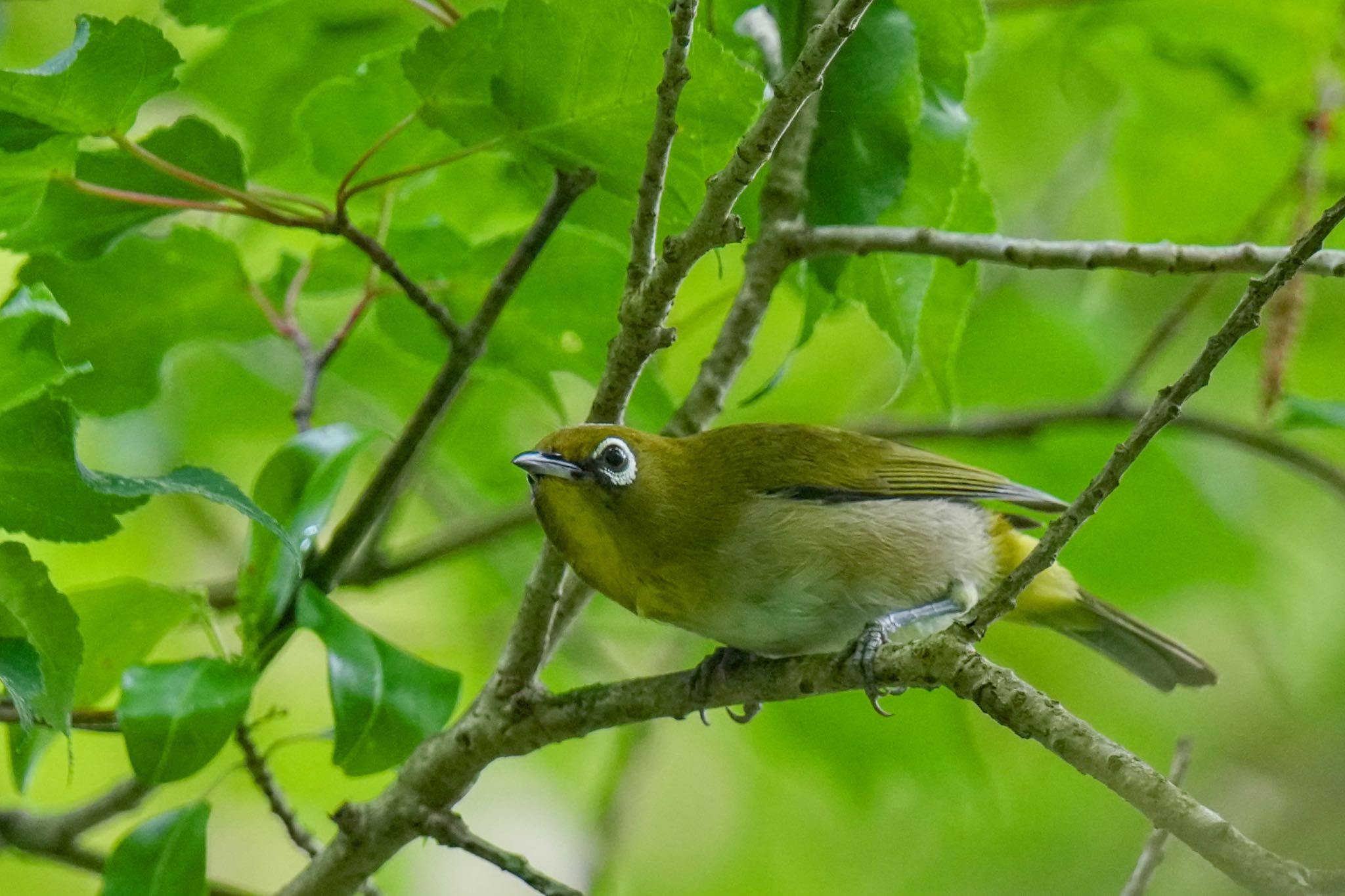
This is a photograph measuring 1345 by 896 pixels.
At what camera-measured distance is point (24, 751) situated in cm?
241

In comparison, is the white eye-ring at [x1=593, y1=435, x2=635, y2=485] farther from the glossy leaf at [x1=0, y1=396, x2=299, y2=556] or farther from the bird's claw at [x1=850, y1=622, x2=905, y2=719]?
the glossy leaf at [x1=0, y1=396, x2=299, y2=556]

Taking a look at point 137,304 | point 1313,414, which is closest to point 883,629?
point 1313,414

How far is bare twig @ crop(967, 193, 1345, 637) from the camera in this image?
1.77 meters

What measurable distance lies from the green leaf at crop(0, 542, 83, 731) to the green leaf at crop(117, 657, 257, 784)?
169mm

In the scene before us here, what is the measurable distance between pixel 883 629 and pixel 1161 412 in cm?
122

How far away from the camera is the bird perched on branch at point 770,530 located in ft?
9.76

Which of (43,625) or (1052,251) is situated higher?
(1052,251)

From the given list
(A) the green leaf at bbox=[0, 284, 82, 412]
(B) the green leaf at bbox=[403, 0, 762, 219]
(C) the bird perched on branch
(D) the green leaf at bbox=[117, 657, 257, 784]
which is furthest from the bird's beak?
(A) the green leaf at bbox=[0, 284, 82, 412]

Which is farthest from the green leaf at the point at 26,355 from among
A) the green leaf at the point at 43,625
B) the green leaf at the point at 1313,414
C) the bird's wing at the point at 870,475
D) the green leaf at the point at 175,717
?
the green leaf at the point at 1313,414

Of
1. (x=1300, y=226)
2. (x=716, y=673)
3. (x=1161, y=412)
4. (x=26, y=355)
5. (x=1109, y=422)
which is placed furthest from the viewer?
(x=1109, y=422)

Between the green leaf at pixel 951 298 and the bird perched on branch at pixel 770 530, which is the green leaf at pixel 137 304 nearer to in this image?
the bird perched on branch at pixel 770 530

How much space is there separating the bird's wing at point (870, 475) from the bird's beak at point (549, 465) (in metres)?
0.56

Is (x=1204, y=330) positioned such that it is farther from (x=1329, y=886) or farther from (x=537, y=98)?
(x=1329, y=886)

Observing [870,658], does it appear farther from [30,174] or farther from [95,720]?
[30,174]
